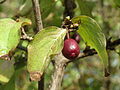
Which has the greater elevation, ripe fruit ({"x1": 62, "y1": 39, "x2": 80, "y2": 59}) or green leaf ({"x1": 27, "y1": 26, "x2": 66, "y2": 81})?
green leaf ({"x1": 27, "y1": 26, "x2": 66, "y2": 81})

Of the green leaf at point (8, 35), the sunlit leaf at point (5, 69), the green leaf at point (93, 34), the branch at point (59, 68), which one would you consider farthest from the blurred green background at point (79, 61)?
the green leaf at point (93, 34)

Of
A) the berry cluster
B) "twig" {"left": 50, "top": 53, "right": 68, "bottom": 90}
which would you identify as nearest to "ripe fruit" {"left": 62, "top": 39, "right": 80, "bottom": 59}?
the berry cluster

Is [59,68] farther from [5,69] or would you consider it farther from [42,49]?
[42,49]

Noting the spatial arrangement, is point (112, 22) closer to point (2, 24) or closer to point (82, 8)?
point (82, 8)

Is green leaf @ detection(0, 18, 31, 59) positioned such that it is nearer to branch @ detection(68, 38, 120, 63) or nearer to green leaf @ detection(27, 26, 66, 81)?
green leaf @ detection(27, 26, 66, 81)

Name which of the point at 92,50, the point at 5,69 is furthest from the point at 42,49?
the point at 92,50
